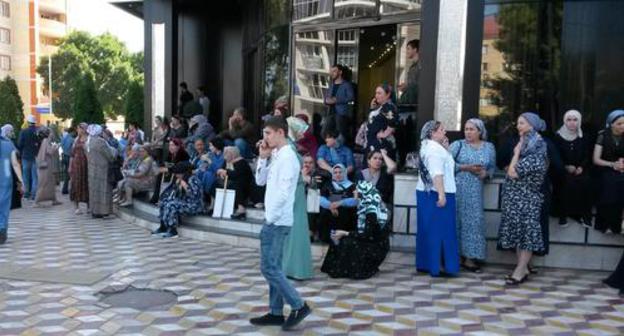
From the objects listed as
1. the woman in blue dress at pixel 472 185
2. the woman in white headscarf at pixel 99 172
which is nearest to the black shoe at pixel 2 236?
the woman in white headscarf at pixel 99 172

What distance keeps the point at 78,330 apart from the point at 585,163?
18.3 feet

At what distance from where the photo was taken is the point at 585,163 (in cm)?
684

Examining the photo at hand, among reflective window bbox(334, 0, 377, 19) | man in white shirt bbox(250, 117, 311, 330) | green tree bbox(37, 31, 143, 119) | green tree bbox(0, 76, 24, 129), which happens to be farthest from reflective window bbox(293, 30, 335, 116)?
green tree bbox(37, 31, 143, 119)

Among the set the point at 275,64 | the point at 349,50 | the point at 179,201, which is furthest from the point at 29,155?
the point at 349,50

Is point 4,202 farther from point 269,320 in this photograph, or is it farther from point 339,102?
point 339,102

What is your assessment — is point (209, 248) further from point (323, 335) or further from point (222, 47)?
point (222, 47)

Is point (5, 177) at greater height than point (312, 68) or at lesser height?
lesser

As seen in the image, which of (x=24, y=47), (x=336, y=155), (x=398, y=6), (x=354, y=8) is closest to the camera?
(x=336, y=155)

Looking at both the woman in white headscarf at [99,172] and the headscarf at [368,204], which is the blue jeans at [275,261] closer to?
the headscarf at [368,204]

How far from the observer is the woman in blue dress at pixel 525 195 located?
6.12 m

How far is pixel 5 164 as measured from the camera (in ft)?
25.8

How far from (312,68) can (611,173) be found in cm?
676

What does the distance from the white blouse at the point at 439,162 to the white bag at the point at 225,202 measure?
311 cm

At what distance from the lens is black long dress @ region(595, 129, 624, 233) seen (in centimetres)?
640
